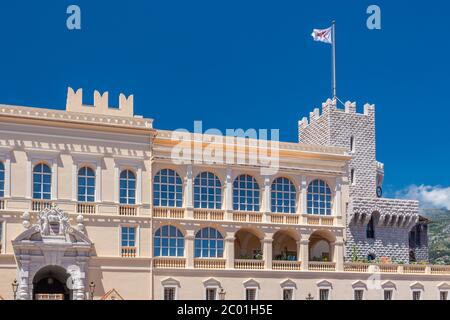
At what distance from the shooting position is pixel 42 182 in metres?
48.5

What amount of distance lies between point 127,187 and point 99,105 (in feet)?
18.5

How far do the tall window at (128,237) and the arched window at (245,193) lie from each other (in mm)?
7710

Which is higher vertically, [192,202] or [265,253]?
[192,202]

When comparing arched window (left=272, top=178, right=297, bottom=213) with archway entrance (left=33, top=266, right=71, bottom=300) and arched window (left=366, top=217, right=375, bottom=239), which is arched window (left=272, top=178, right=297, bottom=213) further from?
archway entrance (left=33, top=266, right=71, bottom=300)

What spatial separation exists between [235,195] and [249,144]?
362 centimetres

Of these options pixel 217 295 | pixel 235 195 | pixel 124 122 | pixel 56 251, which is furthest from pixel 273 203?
pixel 56 251

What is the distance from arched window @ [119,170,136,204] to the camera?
50625 mm

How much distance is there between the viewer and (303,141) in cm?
6762

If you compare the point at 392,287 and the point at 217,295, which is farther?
the point at 392,287

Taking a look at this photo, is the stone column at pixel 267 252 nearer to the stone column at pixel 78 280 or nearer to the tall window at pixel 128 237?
the tall window at pixel 128 237

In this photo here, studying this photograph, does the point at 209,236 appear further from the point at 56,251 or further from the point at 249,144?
the point at 56,251

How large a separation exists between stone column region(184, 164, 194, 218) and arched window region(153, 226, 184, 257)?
140cm

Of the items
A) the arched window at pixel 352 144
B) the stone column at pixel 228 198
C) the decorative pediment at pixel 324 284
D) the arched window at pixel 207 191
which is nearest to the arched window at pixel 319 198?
the decorative pediment at pixel 324 284

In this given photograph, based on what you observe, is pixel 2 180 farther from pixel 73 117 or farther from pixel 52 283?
pixel 52 283
